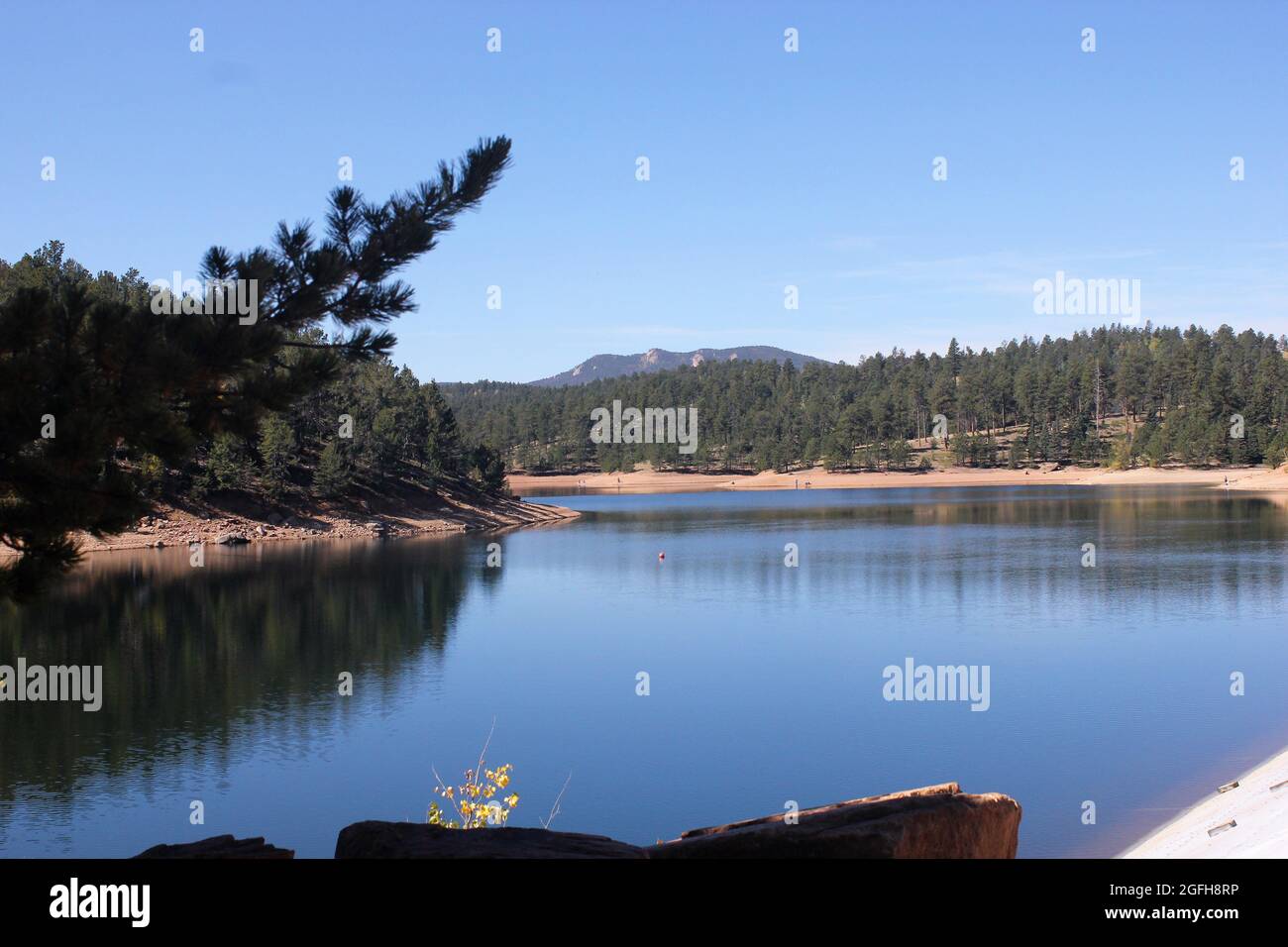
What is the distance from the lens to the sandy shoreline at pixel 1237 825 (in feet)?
39.4

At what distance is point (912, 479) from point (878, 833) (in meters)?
141

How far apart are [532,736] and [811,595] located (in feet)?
68.2

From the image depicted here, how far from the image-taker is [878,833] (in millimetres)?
7938

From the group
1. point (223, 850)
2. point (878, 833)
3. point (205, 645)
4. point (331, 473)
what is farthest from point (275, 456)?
point (878, 833)

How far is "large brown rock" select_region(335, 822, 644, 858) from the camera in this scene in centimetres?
753

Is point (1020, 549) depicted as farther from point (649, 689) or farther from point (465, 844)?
point (465, 844)

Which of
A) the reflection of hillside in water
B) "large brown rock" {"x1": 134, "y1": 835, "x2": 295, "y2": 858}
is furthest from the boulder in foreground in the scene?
the reflection of hillside in water

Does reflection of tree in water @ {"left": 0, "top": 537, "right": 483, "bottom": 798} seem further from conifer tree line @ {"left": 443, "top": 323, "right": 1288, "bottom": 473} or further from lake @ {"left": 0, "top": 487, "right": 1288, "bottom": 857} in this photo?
conifer tree line @ {"left": 443, "top": 323, "right": 1288, "bottom": 473}

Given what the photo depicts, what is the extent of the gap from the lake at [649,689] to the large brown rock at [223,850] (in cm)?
890

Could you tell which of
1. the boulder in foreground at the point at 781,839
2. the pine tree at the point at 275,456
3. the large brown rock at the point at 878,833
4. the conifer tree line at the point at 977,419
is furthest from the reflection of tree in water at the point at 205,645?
the conifer tree line at the point at 977,419

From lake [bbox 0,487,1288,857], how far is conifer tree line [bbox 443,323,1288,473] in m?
84.4

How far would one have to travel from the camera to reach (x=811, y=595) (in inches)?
1654
